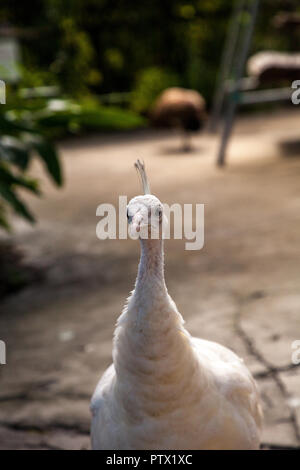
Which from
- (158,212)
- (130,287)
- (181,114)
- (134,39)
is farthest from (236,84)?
(158,212)

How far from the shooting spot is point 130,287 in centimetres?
321

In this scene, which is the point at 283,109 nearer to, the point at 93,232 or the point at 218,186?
the point at 218,186

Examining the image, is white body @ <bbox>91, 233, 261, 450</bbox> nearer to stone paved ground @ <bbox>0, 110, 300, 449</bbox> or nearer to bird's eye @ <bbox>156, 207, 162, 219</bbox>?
bird's eye @ <bbox>156, 207, 162, 219</bbox>

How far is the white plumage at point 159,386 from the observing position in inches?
51.0

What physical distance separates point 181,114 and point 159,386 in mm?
6028

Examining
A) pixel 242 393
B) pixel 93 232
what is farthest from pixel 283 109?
pixel 242 393

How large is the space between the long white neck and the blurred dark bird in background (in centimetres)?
595

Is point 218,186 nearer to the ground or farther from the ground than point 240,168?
nearer to the ground

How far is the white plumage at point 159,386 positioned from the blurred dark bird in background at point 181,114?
226 inches

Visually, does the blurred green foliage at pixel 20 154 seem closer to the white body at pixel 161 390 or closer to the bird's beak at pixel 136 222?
the white body at pixel 161 390

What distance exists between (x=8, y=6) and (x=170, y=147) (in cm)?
410

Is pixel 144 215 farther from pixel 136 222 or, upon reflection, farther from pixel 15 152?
pixel 15 152

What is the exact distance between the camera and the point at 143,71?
9812mm

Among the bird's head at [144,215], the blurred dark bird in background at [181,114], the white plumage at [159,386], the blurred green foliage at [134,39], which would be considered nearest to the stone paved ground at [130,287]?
the white plumage at [159,386]
